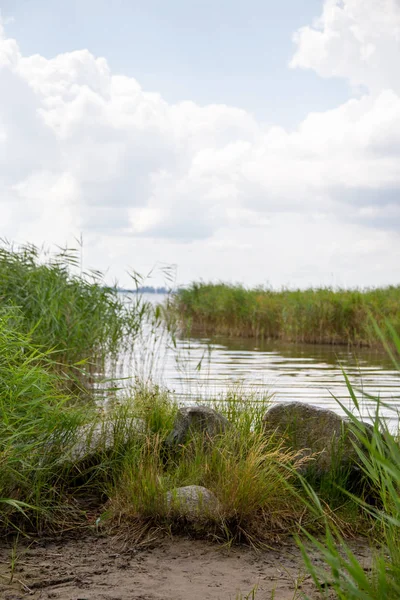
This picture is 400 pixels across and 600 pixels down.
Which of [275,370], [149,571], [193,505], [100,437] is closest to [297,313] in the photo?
[275,370]

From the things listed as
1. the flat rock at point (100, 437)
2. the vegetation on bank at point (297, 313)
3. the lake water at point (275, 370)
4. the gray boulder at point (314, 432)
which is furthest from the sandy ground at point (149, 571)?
the vegetation on bank at point (297, 313)

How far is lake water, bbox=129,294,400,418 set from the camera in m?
11.0

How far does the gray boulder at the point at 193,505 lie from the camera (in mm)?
4770

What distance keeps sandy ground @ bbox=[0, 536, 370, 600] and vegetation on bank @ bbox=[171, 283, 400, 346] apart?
1484 cm

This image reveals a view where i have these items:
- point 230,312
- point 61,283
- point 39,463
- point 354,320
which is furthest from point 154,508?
point 230,312

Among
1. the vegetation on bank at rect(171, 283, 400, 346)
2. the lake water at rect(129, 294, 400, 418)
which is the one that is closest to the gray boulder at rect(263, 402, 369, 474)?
the lake water at rect(129, 294, 400, 418)

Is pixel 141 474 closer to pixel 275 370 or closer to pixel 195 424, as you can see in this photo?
pixel 195 424

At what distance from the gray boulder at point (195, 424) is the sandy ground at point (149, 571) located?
1217 millimetres

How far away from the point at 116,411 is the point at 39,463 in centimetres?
119

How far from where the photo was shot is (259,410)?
6418mm

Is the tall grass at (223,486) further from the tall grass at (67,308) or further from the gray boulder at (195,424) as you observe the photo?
the tall grass at (67,308)

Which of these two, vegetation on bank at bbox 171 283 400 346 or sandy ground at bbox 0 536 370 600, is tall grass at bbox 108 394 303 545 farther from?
vegetation on bank at bbox 171 283 400 346

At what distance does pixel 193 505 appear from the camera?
4797 mm

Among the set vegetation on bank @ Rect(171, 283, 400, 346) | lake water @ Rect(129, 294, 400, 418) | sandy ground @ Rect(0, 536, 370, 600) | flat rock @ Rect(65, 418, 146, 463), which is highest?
vegetation on bank @ Rect(171, 283, 400, 346)
